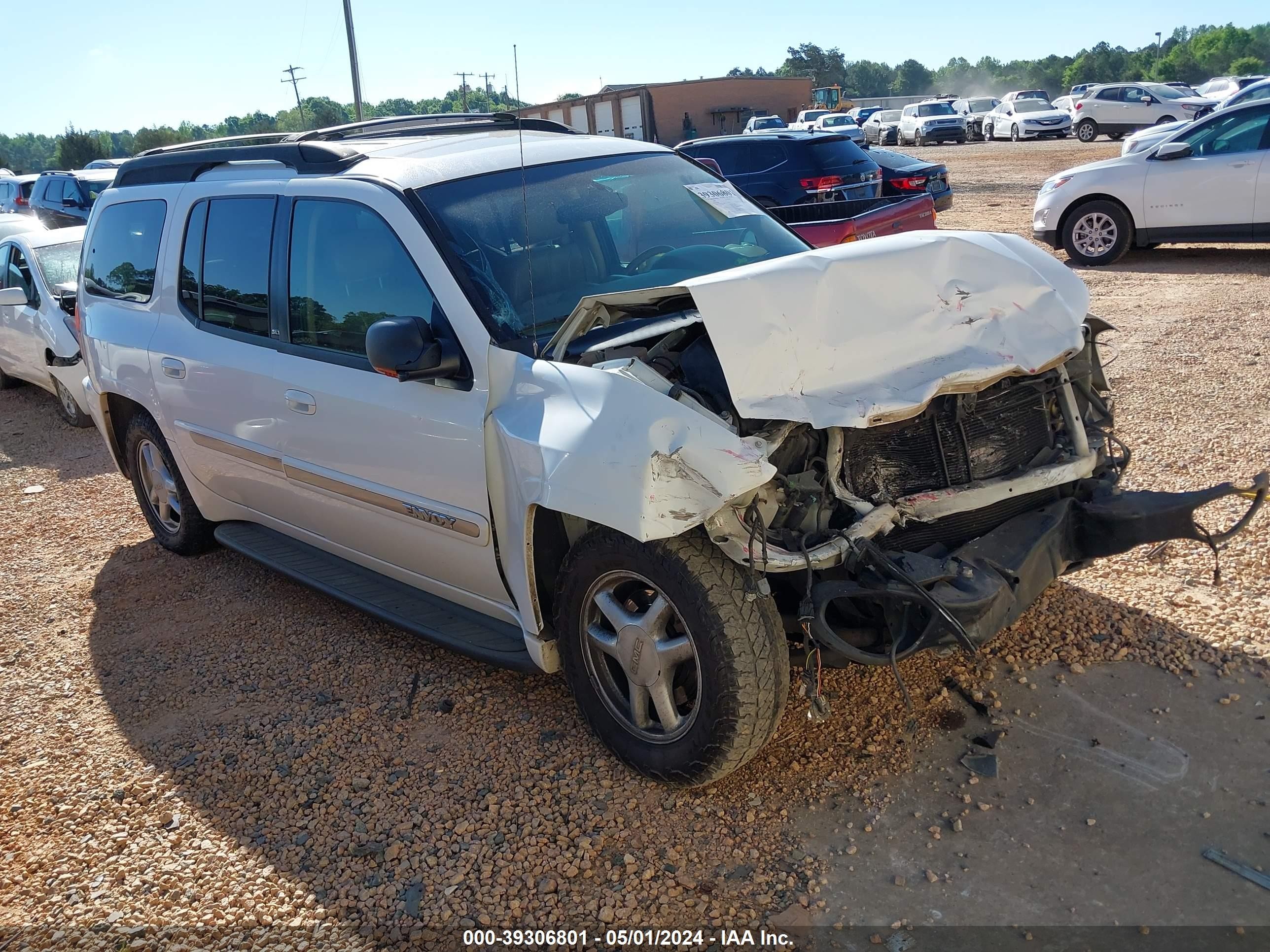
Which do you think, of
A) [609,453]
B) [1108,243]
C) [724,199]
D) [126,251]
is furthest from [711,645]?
[1108,243]

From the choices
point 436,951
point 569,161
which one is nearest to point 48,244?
point 569,161

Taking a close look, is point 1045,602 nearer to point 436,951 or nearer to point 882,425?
point 882,425

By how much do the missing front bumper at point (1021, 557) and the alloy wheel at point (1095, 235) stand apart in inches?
350

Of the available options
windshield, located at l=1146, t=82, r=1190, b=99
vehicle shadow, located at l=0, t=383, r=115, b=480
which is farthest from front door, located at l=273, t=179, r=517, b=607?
windshield, located at l=1146, t=82, r=1190, b=99

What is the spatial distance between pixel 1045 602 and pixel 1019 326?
4.57 feet

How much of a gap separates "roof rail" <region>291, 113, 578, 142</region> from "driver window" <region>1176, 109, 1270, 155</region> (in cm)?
830

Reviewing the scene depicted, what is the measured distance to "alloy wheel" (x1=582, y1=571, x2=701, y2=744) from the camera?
309 centimetres

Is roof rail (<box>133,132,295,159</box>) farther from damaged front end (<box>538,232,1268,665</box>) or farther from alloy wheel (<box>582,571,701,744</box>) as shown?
alloy wheel (<box>582,571,701,744</box>)

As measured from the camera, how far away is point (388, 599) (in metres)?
4.04

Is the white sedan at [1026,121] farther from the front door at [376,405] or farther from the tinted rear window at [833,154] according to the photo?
the front door at [376,405]

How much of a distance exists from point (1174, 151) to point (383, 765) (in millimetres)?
10371

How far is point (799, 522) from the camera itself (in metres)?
3.06

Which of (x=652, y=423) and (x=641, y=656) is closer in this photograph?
(x=652, y=423)

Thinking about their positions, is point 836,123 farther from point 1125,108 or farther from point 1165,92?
point 1165,92
